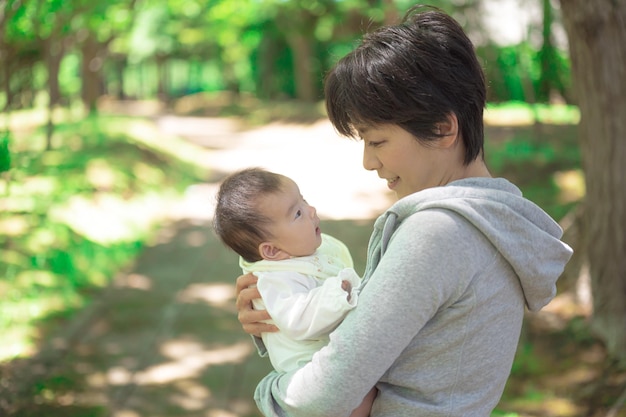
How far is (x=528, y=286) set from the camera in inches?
58.2

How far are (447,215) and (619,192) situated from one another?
3.85 meters

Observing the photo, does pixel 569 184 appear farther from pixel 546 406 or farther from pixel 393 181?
pixel 393 181

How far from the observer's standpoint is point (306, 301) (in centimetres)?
156

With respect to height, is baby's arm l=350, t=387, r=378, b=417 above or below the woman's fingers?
below

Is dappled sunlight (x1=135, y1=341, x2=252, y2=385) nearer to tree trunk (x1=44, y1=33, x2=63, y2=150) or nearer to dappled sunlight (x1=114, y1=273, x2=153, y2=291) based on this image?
dappled sunlight (x1=114, y1=273, x2=153, y2=291)

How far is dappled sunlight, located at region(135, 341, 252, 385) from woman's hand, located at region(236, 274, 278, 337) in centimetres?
366

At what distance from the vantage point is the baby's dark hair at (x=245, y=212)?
169 centimetres

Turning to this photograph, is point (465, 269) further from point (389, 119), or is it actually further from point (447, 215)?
point (389, 119)

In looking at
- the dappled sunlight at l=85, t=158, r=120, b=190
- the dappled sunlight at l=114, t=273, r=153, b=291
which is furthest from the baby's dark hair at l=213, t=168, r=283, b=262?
the dappled sunlight at l=85, t=158, r=120, b=190

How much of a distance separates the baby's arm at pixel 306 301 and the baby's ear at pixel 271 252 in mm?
47

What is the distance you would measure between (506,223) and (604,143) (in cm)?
375

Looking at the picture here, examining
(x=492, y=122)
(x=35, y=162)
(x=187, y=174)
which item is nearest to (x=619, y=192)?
(x=35, y=162)

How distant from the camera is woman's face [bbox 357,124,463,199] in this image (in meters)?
1.52

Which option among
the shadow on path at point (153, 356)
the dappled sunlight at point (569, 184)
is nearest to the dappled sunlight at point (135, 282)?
the shadow on path at point (153, 356)
